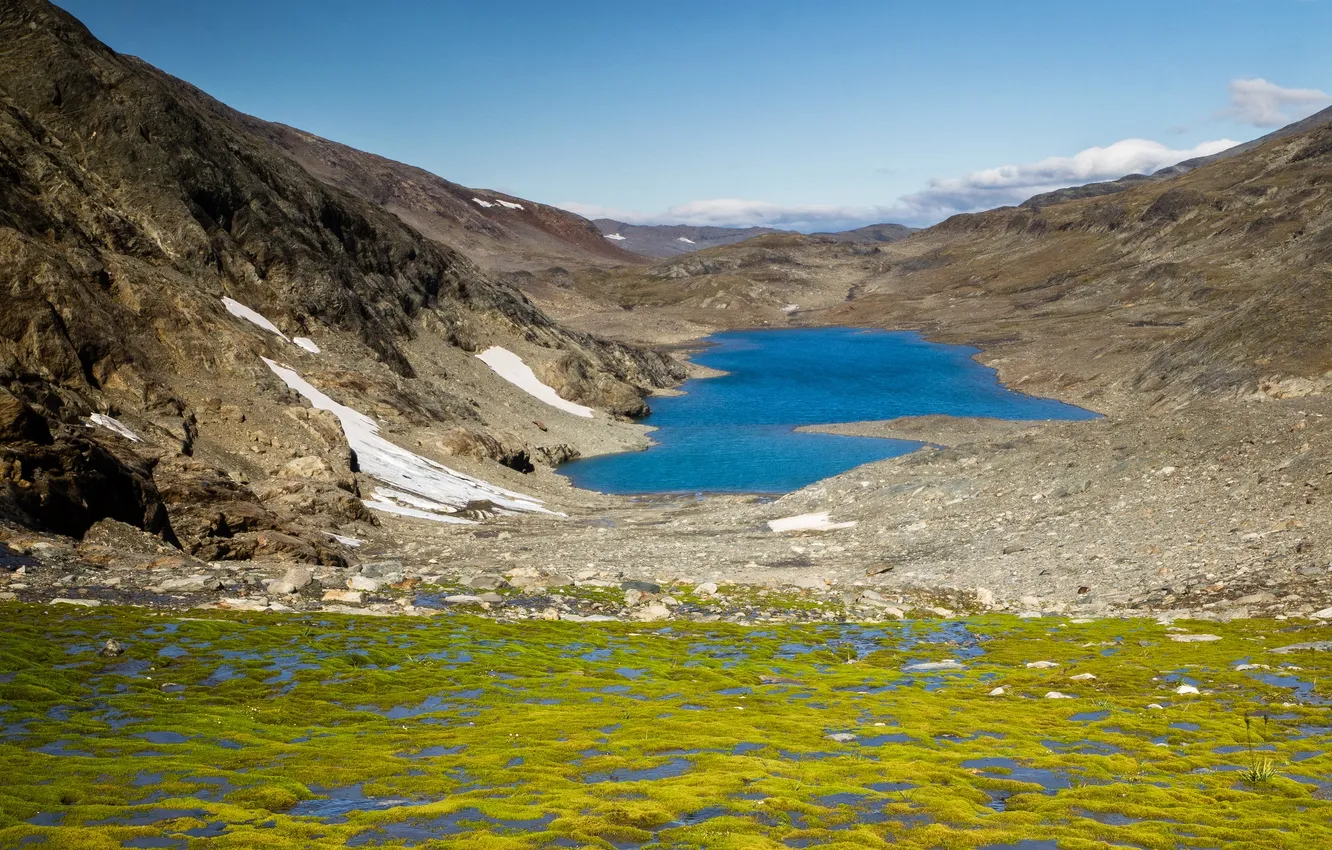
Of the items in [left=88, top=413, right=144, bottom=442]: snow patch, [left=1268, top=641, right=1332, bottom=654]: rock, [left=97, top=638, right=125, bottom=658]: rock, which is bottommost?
[left=1268, top=641, right=1332, bottom=654]: rock

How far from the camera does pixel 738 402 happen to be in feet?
463

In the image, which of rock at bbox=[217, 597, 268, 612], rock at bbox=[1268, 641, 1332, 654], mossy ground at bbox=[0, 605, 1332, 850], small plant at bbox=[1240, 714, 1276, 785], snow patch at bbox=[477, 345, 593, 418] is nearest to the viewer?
mossy ground at bbox=[0, 605, 1332, 850]

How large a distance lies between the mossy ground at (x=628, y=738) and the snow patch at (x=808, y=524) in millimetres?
23307

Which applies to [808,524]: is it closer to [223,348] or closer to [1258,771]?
[1258,771]

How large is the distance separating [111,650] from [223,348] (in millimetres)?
45388

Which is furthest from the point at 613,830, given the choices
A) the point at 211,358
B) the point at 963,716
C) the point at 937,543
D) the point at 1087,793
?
the point at 211,358

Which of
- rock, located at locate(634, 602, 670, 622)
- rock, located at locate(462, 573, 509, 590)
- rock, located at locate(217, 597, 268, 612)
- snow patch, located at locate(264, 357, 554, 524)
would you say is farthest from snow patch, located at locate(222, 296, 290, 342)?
rock, located at locate(634, 602, 670, 622)

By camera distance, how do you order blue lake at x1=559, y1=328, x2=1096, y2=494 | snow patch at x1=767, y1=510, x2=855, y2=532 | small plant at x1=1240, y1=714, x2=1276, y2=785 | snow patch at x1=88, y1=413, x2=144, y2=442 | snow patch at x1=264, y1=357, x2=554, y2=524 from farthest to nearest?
blue lake at x1=559, y1=328, x2=1096, y2=494
snow patch at x1=264, y1=357, x2=554, y2=524
snow patch at x1=767, y1=510, x2=855, y2=532
snow patch at x1=88, y1=413, x2=144, y2=442
small plant at x1=1240, y1=714, x2=1276, y2=785

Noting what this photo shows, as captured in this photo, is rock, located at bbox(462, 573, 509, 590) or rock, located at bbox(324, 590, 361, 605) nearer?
rock, located at bbox(324, 590, 361, 605)

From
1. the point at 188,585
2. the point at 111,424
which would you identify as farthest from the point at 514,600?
the point at 111,424

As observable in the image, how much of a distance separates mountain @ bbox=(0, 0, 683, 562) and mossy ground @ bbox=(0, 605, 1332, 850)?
521 inches

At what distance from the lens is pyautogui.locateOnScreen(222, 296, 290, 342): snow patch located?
77.1 m

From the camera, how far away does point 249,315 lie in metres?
78.4

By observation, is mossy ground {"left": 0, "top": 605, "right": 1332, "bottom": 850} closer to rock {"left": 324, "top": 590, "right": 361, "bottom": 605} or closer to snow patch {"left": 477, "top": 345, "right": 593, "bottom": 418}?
rock {"left": 324, "top": 590, "right": 361, "bottom": 605}
